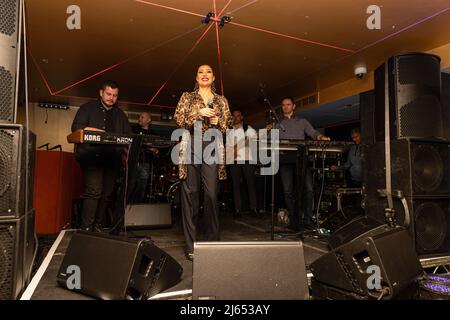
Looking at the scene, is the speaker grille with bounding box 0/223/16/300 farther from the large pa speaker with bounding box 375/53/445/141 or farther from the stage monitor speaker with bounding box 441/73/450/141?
the stage monitor speaker with bounding box 441/73/450/141

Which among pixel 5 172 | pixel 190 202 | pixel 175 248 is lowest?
pixel 175 248

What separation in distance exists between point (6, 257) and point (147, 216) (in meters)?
2.03

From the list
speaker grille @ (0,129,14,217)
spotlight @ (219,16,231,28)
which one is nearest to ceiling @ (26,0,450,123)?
spotlight @ (219,16,231,28)

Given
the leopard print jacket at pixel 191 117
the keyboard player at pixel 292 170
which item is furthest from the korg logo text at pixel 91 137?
the keyboard player at pixel 292 170

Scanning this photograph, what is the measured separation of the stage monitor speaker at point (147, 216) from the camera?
3484 mm

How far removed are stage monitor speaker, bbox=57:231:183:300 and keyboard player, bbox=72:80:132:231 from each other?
3.99 feet

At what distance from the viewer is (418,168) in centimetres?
234

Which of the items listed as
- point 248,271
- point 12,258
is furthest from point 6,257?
point 248,271

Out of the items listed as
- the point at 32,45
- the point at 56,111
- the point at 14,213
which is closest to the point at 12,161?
the point at 14,213

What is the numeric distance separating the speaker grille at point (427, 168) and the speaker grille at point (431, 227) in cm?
A: 14

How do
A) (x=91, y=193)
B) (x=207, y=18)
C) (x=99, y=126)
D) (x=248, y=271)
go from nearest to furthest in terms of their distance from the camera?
1. (x=248, y=271)
2. (x=91, y=193)
3. (x=99, y=126)
4. (x=207, y=18)

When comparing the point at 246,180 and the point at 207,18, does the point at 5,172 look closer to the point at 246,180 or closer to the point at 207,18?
the point at 207,18
